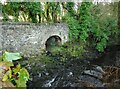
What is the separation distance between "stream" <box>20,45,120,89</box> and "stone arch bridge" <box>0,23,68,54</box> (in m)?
0.83

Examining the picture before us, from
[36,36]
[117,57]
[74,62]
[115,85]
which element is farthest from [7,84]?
[117,57]

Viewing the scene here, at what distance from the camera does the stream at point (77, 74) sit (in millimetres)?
4934

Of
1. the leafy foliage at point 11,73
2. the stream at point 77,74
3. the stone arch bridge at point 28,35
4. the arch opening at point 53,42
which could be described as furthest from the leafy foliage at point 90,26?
the leafy foliage at point 11,73

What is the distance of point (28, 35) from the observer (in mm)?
6965

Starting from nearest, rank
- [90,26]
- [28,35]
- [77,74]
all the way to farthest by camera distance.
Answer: [77,74] → [28,35] → [90,26]

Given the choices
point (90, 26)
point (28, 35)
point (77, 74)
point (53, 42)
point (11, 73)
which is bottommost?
point (77, 74)

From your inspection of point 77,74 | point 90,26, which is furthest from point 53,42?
point 77,74

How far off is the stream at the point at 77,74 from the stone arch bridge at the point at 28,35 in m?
0.83

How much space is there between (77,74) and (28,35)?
2094 millimetres

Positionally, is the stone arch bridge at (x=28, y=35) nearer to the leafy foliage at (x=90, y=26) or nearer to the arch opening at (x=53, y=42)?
the arch opening at (x=53, y=42)

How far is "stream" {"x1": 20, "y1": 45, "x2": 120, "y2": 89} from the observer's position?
493cm

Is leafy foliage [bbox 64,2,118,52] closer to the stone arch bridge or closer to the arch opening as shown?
the stone arch bridge

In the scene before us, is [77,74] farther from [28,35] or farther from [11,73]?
[11,73]

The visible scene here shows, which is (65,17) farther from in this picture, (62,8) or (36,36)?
(36,36)
